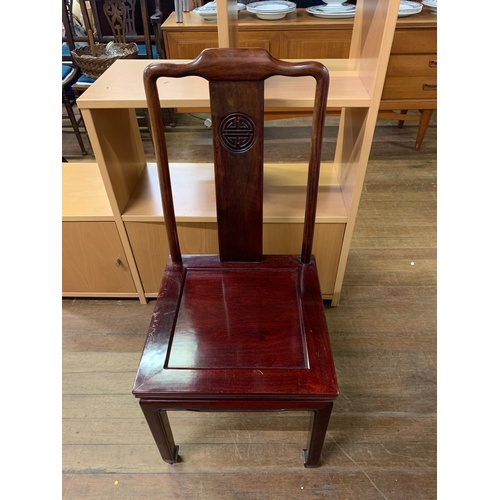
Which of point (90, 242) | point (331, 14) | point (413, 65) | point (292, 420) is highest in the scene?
point (331, 14)

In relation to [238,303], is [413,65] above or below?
above

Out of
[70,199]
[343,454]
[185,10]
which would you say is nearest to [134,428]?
[343,454]

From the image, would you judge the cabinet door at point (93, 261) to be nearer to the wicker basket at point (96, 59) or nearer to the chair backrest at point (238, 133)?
the chair backrest at point (238, 133)

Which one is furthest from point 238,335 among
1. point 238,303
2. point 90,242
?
point 90,242

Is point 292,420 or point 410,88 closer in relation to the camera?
point 292,420

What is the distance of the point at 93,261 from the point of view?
4.76 feet

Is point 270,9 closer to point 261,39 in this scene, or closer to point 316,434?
point 261,39

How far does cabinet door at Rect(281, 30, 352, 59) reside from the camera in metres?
2.19

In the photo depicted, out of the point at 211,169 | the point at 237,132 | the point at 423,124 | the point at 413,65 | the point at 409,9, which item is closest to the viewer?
the point at 237,132

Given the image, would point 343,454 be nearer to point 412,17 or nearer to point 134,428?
point 134,428

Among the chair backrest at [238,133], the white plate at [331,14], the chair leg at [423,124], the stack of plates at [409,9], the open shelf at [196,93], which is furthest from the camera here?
the chair leg at [423,124]

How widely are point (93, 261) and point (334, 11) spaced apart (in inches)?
73.5

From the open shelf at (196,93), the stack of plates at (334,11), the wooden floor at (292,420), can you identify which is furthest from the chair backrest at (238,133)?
the stack of plates at (334,11)

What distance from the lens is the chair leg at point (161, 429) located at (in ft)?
2.91
